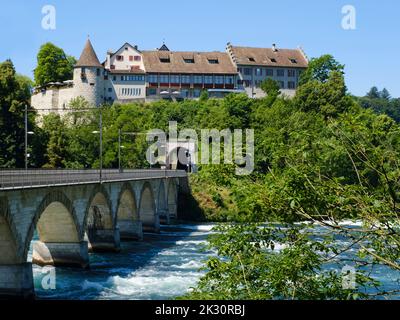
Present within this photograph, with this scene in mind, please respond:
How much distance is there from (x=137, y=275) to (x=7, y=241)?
1133cm

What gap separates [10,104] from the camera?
72.2 meters

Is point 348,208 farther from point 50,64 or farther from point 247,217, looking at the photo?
point 50,64

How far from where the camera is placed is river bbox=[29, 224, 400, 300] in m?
32.5

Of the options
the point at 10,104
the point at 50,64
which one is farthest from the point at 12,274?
the point at 50,64

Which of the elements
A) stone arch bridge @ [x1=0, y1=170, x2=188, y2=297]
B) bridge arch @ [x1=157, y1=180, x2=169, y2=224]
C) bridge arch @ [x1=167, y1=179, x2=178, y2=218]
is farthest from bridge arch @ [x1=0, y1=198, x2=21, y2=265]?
bridge arch @ [x1=167, y1=179, x2=178, y2=218]

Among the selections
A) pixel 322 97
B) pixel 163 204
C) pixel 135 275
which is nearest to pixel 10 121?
pixel 163 204

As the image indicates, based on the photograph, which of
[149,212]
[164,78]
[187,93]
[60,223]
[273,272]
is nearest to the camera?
[273,272]

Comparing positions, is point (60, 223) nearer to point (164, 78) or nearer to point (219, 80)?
point (164, 78)

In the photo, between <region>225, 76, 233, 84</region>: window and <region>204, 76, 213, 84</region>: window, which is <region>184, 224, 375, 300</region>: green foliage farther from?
<region>225, 76, 233, 84</region>: window

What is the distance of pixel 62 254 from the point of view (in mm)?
40031

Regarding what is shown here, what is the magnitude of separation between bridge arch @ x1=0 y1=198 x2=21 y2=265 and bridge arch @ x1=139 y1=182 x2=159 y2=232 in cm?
3499

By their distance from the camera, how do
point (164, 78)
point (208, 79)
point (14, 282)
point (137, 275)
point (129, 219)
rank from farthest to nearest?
point (208, 79)
point (164, 78)
point (129, 219)
point (137, 275)
point (14, 282)

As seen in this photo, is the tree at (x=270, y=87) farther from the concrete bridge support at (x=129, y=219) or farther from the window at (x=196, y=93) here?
the concrete bridge support at (x=129, y=219)
